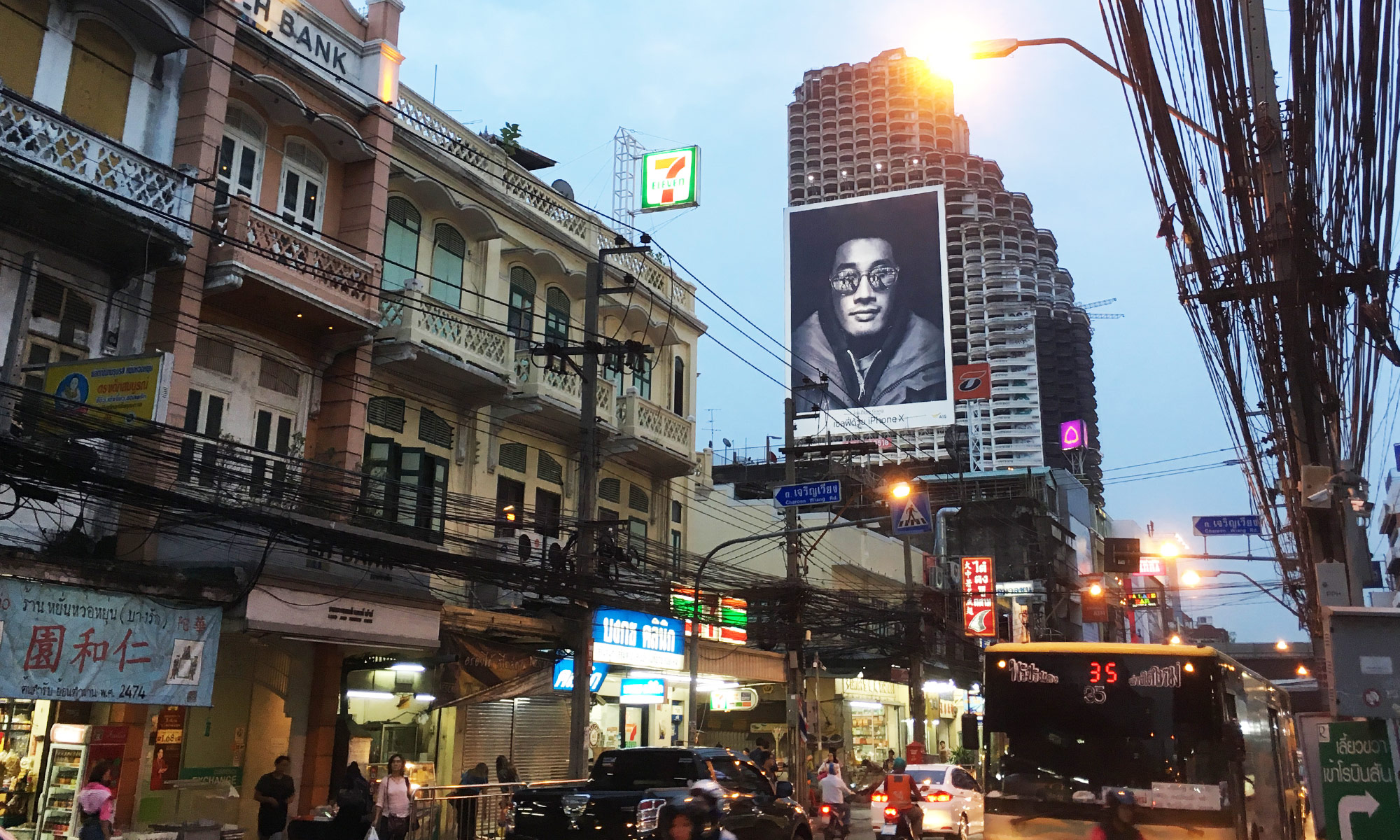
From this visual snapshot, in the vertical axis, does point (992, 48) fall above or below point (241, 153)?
below

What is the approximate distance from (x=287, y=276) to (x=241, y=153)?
276 centimetres

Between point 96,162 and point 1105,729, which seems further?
point 96,162

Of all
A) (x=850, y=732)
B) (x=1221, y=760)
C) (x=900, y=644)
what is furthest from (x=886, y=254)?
(x=1221, y=760)

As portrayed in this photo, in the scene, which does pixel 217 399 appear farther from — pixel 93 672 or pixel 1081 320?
pixel 1081 320

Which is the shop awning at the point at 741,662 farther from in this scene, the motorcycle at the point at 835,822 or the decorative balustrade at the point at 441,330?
the decorative balustrade at the point at 441,330

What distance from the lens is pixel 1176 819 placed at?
39.9 feet

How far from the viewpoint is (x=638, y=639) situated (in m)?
24.4

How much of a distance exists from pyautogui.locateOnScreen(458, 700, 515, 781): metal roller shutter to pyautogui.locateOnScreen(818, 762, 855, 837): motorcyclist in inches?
265

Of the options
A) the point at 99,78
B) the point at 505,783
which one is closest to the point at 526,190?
the point at 99,78

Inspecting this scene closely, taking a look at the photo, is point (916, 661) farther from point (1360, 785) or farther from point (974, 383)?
point (974, 383)

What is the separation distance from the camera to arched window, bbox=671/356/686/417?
32.7m

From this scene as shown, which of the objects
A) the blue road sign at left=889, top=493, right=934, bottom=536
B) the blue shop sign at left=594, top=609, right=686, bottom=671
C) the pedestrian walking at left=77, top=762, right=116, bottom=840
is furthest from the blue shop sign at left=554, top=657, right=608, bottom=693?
the blue road sign at left=889, top=493, right=934, bottom=536

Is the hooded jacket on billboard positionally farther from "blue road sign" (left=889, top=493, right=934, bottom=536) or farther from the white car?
the white car

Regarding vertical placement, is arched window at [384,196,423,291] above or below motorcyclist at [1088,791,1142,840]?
above
